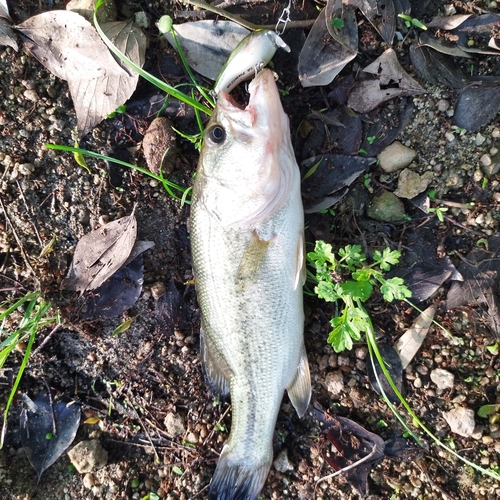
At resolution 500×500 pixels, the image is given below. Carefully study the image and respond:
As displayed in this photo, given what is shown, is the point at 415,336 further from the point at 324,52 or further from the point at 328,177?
the point at 324,52

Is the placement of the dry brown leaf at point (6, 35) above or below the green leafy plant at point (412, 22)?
above

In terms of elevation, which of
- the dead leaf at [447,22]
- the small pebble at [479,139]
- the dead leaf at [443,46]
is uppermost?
the dead leaf at [447,22]

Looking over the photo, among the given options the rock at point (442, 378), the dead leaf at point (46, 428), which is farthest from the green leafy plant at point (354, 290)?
the dead leaf at point (46, 428)

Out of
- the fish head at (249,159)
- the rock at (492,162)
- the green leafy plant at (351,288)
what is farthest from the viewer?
the rock at (492,162)

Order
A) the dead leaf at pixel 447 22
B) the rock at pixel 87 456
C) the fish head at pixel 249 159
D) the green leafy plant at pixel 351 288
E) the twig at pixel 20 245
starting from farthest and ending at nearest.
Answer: the rock at pixel 87 456
the twig at pixel 20 245
the dead leaf at pixel 447 22
the green leafy plant at pixel 351 288
the fish head at pixel 249 159

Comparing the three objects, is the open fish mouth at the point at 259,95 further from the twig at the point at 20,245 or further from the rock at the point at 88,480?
the rock at the point at 88,480

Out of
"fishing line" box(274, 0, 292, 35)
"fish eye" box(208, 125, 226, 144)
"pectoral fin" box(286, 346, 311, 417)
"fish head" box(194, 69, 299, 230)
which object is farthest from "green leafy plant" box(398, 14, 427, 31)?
"pectoral fin" box(286, 346, 311, 417)

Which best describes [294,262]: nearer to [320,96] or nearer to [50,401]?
[320,96]
